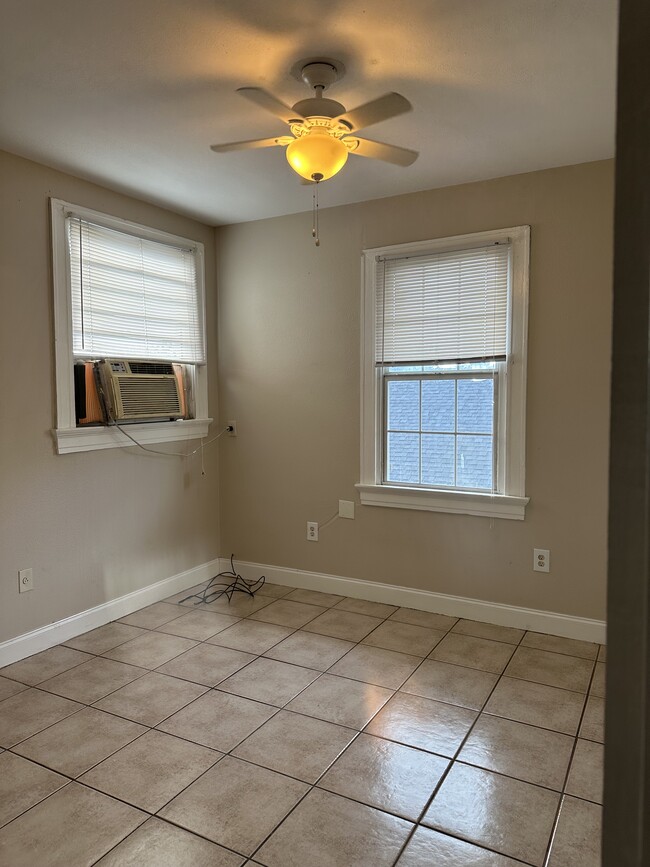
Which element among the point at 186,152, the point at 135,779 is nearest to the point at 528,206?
the point at 186,152

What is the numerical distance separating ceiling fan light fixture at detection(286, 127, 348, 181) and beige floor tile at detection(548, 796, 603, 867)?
2232 mm

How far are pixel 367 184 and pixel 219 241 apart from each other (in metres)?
1.34

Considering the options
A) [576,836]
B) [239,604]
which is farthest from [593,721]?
[239,604]

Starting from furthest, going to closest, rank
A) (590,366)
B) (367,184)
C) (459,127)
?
1. (367,184)
2. (590,366)
3. (459,127)

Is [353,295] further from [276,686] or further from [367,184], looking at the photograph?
[276,686]

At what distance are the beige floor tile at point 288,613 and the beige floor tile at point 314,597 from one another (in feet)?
0.18

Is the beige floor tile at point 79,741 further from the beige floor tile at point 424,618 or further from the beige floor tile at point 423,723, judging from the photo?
the beige floor tile at point 424,618

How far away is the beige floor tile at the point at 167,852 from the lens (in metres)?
1.74

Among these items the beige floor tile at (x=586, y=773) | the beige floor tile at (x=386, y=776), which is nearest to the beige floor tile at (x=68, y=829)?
the beige floor tile at (x=386, y=776)

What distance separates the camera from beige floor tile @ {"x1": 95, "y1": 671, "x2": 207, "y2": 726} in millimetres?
2549

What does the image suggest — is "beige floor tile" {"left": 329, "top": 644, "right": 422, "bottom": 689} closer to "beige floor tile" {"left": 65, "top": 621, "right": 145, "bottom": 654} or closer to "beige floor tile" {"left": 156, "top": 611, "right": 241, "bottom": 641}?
"beige floor tile" {"left": 156, "top": 611, "right": 241, "bottom": 641}

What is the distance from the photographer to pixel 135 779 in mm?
2119

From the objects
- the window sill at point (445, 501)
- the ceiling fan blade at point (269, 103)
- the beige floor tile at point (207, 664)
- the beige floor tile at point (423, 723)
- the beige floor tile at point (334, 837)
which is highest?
the ceiling fan blade at point (269, 103)

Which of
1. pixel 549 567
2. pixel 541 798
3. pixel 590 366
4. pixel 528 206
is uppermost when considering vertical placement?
pixel 528 206
